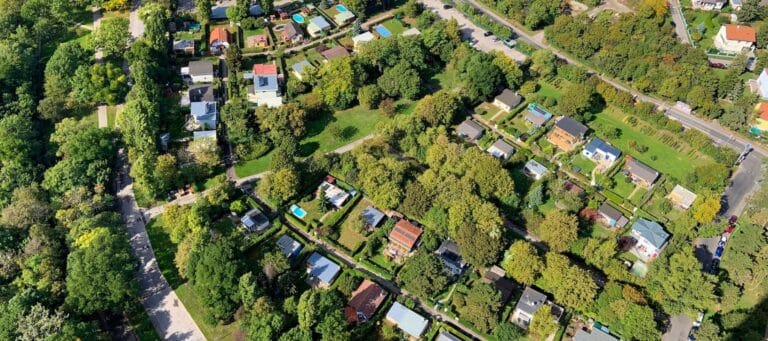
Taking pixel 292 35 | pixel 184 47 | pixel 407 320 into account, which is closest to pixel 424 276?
pixel 407 320

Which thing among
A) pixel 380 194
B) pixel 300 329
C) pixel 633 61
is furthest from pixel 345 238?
pixel 633 61

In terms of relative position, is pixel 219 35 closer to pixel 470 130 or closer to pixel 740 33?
pixel 470 130

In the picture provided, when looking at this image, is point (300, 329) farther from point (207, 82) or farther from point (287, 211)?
point (207, 82)

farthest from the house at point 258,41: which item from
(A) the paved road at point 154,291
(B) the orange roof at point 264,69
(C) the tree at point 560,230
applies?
(C) the tree at point 560,230

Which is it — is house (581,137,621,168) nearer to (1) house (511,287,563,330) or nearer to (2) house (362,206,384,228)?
(1) house (511,287,563,330)

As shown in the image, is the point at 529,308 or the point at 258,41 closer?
the point at 529,308

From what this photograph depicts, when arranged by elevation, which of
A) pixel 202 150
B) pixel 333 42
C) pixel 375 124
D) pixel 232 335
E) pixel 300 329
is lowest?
pixel 232 335

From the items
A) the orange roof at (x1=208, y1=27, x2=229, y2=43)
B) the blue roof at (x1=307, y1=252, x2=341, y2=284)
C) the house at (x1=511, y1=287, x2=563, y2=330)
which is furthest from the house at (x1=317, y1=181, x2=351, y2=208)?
the orange roof at (x1=208, y1=27, x2=229, y2=43)
